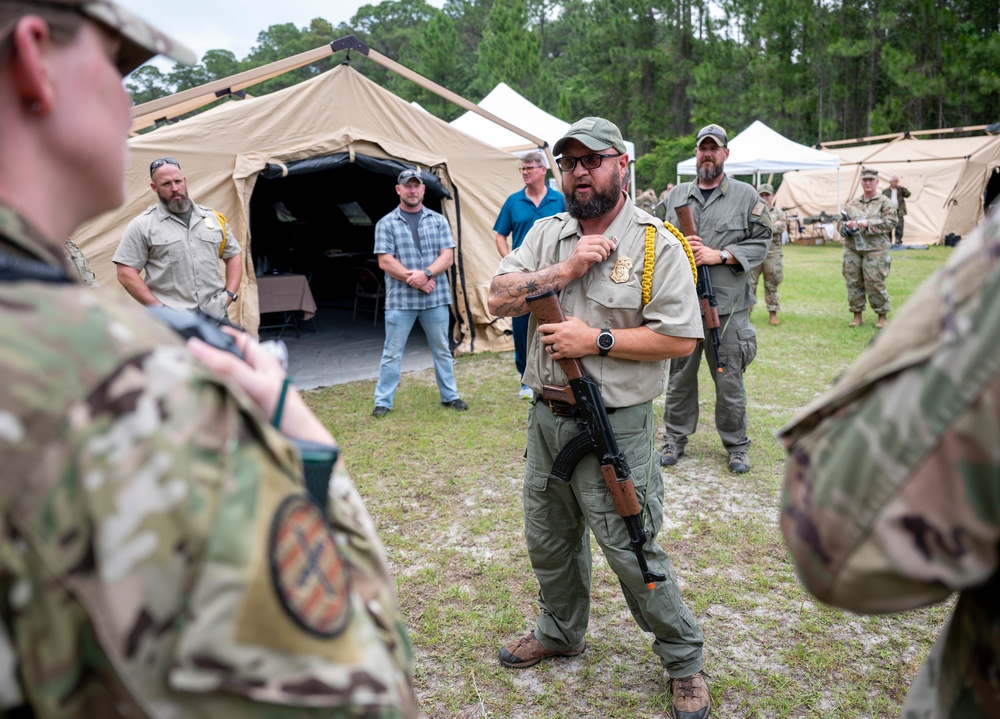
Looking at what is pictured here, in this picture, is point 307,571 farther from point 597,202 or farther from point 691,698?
point 691,698

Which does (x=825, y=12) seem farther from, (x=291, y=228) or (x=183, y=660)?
(x=183, y=660)

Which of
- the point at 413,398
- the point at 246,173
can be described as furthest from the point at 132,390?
the point at 246,173

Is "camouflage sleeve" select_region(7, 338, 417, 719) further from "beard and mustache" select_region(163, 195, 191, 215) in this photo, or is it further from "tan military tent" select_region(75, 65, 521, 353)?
"tan military tent" select_region(75, 65, 521, 353)

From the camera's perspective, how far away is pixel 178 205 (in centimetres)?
502

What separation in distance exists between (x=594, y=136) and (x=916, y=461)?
2.09m

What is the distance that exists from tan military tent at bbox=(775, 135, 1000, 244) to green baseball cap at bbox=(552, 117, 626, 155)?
19590 mm

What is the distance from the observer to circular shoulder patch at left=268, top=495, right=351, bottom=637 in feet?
2.38

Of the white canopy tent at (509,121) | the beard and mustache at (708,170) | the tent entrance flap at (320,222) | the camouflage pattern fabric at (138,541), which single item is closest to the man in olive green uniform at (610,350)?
the camouflage pattern fabric at (138,541)

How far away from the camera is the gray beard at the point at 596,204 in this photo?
266cm

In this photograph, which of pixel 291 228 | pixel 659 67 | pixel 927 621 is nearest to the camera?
pixel 927 621

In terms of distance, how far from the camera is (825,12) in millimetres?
32344

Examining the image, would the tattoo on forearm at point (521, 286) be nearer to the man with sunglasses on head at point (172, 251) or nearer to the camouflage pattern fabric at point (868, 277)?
the man with sunglasses on head at point (172, 251)

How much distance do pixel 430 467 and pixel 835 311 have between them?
801 centimetres

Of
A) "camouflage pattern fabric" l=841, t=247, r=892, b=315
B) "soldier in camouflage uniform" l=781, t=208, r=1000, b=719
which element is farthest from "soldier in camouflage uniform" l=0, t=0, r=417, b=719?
"camouflage pattern fabric" l=841, t=247, r=892, b=315
